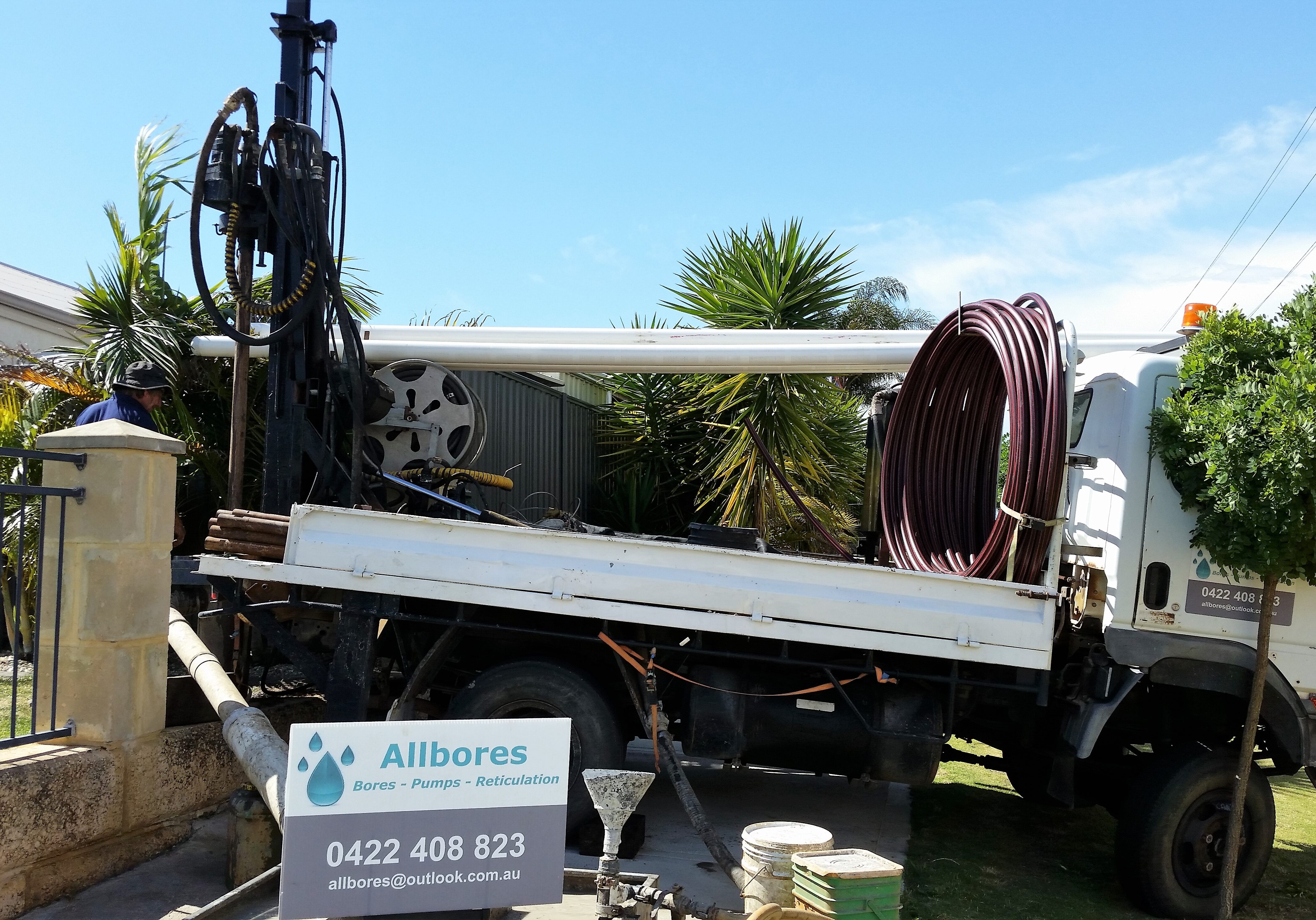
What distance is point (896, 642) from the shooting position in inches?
190

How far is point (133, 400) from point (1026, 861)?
6.06 m

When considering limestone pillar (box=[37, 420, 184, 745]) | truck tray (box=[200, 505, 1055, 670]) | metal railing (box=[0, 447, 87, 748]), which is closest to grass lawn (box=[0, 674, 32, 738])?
metal railing (box=[0, 447, 87, 748])

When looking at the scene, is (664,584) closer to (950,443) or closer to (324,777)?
(324,777)

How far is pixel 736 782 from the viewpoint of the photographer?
7297 mm

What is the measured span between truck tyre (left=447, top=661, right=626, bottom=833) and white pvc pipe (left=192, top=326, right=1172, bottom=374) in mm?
2633

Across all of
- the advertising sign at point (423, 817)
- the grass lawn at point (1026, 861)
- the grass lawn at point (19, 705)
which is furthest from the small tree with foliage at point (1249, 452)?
the grass lawn at point (19, 705)

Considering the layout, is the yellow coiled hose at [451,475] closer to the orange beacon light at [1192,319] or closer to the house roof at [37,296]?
the orange beacon light at [1192,319]

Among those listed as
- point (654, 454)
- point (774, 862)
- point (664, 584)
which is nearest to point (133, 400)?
point (664, 584)

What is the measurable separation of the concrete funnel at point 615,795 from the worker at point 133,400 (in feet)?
12.9

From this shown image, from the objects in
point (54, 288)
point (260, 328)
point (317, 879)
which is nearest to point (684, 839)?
point (317, 879)

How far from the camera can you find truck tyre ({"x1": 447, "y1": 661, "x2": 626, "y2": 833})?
5.18 meters

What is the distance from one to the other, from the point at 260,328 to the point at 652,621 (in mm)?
4339

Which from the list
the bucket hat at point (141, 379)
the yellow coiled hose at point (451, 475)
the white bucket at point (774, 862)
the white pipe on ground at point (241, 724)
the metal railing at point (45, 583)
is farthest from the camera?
A: the yellow coiled hose at point (451, 475)

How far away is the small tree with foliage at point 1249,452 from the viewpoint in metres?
4.55
